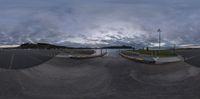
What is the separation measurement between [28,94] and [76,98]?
2.43m

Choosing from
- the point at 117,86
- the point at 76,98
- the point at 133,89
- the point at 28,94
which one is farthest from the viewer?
the point at 117,86

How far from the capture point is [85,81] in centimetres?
1680

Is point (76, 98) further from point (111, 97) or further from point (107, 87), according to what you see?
point (107, 87)

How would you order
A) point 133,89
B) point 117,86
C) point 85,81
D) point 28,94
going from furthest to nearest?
point 85,81, point 117,86, point 133,89, point 28,94

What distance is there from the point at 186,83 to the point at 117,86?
394 centimetres

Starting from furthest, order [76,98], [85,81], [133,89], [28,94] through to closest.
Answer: [85,81]
[133,89]
[28,94]
[76,98]

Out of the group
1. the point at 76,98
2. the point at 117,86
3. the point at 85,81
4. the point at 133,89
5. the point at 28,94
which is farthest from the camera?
the point at 85,81

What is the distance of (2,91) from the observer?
43.8 ft

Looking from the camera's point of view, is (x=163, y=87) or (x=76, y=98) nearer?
(x=76, y=98)

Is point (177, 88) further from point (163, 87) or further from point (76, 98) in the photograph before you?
point (76, 98)

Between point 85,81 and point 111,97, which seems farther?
point 85,81

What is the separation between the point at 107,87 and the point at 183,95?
3966 millimetres

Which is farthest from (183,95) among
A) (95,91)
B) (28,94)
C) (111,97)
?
(28,94)

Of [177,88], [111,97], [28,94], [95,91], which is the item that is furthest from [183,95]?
[28,94]
